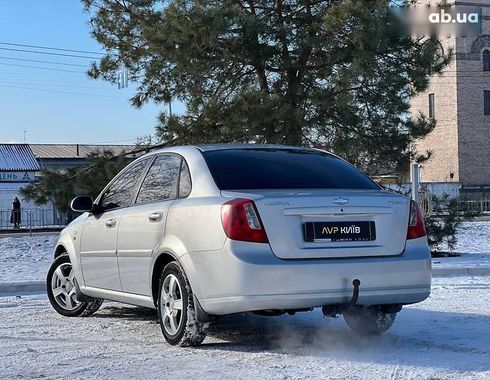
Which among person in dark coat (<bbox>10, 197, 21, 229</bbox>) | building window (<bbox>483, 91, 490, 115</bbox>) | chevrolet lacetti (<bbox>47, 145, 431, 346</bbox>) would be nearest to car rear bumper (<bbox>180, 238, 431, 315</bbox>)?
chevrolet lacetti (<bbox>47, 145, 431, 346</bbox>)

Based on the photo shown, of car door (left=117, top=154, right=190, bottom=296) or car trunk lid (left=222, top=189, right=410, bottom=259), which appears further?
car door (left=117, top=154, right=190, bottom=296)

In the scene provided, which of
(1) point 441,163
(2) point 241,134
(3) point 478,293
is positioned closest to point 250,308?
(3) point 478,293

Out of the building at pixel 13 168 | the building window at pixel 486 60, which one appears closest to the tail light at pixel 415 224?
the building at pixel 13 168

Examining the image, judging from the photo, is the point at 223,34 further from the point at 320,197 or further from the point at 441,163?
the point at 441,163

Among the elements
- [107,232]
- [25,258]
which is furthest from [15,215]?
[107,232]

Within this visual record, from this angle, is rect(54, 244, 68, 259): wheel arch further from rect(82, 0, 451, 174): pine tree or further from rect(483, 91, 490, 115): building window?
rect(483, 91, 490, 115): building window

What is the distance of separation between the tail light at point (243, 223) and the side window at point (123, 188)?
6.04ft

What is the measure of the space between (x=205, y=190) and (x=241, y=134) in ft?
30.1

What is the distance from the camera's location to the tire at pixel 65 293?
8.44 metres

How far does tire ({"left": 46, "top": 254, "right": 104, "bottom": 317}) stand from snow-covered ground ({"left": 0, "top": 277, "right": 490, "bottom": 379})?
0.11 meters

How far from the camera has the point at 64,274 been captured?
855 cm

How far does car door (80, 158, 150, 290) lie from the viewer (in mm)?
7395

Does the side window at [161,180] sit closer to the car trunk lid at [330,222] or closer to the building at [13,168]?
the car trunk lid at [330,222]

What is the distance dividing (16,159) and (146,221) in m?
33.7
